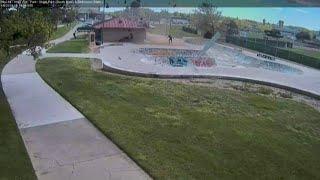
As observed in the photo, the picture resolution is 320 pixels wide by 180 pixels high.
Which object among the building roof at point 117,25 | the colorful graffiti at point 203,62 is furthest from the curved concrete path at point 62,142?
the building roof at point 117,25

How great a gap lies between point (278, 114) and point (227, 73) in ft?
33.1

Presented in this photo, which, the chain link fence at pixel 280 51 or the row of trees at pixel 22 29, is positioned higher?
the row of trees at pixel 22 29

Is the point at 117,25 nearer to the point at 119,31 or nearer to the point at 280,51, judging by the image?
the point at 119,31

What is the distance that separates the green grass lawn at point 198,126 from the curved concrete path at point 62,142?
16.5 inches

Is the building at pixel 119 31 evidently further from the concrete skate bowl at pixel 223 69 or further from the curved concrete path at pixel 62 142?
the curved concrete path at pixel 62 142

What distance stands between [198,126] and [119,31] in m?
33.1

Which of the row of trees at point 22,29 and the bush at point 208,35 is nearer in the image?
the row of trees at point 22,29

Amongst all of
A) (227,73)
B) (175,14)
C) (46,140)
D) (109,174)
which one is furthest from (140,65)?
(175,14)

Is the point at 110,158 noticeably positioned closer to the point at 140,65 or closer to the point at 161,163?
the point at 161,163

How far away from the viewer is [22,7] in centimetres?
1577

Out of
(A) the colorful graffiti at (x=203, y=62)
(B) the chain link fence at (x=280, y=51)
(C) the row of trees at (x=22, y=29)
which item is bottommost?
(A) the colorful graffiti at (x=203, y=62)

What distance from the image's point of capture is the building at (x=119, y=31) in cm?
4534

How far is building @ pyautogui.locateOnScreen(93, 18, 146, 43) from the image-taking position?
45.3 meters

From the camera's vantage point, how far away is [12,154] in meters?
10.2
